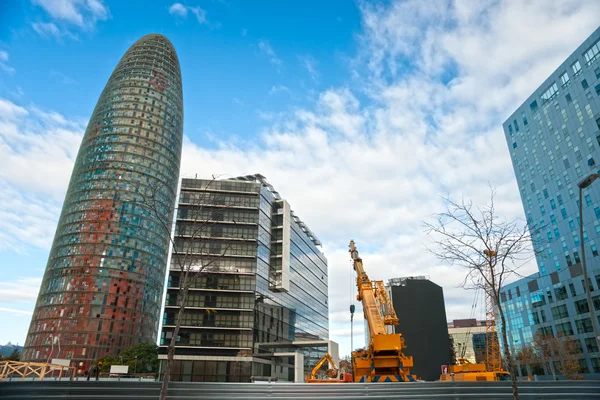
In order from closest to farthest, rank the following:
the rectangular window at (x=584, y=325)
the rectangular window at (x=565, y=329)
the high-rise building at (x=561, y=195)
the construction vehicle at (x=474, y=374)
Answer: the construction vehicle at (x=474, y=374) → the rectangular window at (x=584, y=325) → the high-rise building at (x=561, y=195) → the rectangular window at (x=565, y=329)

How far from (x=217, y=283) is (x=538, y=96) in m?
79.0

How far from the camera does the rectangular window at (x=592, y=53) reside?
6519 centimetres

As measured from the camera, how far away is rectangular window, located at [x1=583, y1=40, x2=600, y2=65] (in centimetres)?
6519

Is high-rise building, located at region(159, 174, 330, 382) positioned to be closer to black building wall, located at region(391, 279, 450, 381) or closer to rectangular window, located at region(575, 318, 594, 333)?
black building wall, located at region(391, 279, 450, 381)

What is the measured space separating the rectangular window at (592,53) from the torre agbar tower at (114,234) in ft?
309

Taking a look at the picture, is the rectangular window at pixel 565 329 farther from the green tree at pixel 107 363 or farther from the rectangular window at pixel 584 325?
the green tree at pixel 107 363

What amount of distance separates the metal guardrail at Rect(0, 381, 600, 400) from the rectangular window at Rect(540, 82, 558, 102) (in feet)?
254

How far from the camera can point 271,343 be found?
69625mm

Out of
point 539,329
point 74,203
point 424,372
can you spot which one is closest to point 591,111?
point 539,329

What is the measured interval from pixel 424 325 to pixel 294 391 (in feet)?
210

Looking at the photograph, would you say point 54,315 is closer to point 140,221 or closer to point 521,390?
point 140,221

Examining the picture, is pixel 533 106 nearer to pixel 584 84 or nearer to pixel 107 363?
pixel 584 84

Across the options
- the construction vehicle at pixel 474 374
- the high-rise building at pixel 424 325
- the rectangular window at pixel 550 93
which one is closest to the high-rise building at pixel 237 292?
the high-rise building at pixel 424 325


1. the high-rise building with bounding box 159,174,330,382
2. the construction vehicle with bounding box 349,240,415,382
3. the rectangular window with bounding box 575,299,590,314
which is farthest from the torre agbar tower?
the rectangular window with bounding box 575,299,590,314
